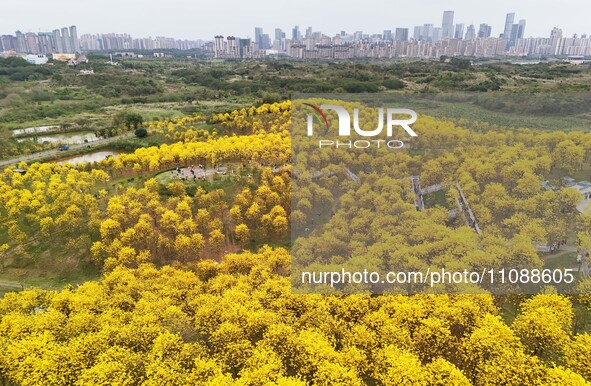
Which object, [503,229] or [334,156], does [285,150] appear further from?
[503,229]

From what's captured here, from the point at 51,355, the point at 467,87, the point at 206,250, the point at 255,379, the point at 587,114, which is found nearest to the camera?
the point at 255,379

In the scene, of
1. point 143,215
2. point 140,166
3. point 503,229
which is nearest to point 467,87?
point 503,229

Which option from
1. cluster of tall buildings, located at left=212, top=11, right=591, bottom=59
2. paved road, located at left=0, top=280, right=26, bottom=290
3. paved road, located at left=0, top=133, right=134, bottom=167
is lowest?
paved road, located at left=0, top=280, right=26, bottom=290

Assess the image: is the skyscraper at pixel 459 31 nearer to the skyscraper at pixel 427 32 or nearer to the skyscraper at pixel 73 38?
the skyscraper at pixel 427 32

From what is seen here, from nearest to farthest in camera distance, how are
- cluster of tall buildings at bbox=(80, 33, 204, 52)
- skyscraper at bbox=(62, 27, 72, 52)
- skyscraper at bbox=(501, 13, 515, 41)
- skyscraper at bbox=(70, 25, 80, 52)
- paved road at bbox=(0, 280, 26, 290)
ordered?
1. paved road at bbox=(0, 280, 26, 290)
2. skyscraper at bbox=(501, 13, 515, 41)
3. skyscraper at bbox=(62, 27, 72, 52)
4. skyscraper at bbox=(70, 25, 80, 52)
5. cluster of tall buildings at bbox=(80, 33, 204, 52)

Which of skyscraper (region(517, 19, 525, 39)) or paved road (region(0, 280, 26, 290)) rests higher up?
skyscraper (region(517, 19, 525, 39))

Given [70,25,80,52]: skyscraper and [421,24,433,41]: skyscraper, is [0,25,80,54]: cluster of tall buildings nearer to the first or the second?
[70,25,80,52]: skyscraper

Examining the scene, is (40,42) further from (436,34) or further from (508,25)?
(508,25)

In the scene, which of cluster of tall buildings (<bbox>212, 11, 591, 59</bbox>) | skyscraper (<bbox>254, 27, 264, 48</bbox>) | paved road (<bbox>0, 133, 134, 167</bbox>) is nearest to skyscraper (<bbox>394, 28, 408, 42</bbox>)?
cluster of tall buildings (<bbox>212, 11, 591, 59</bbox>)
